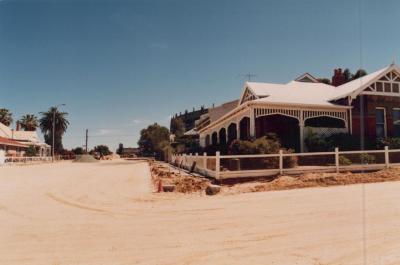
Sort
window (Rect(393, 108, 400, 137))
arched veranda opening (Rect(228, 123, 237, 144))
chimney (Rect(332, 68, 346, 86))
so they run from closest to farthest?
window (Rect(393, 108, 400, 137)), arched veranda opening (Rect(228, 123, 237, 144)), chimney (Rect(332, 68, 346, 86))

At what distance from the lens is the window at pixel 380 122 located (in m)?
22.3

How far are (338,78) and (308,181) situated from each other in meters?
22.5

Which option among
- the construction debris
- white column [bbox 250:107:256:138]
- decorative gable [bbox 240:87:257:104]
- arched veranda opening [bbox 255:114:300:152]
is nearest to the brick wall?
arched veranda opening [bbox 255:114:300:152]

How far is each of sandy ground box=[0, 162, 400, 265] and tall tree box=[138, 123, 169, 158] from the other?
222 ft

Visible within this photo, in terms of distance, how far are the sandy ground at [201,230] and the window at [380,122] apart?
47.6 ft

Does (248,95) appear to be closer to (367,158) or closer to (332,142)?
(332,142)

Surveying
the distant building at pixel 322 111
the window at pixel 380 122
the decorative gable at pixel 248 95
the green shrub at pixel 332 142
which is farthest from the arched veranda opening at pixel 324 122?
the decorative gable at pixel 248 95

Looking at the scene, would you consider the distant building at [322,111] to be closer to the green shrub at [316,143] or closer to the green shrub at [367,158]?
the green shrub at [316,143]

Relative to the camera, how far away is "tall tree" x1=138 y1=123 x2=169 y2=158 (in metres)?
81.0

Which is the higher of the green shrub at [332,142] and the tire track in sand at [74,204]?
the green shrub at [332,142]

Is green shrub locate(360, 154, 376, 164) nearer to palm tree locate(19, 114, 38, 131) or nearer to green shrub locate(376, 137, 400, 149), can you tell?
green shrub locate(376, 137, 400, 149)

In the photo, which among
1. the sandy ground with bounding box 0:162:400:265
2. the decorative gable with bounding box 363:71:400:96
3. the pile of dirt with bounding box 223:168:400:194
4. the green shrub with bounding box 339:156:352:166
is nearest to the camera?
the sandy ground with bounding box 0:162:400:265

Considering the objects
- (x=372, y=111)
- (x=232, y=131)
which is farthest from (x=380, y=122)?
(x=232, y=131)

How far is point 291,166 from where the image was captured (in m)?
14.2
